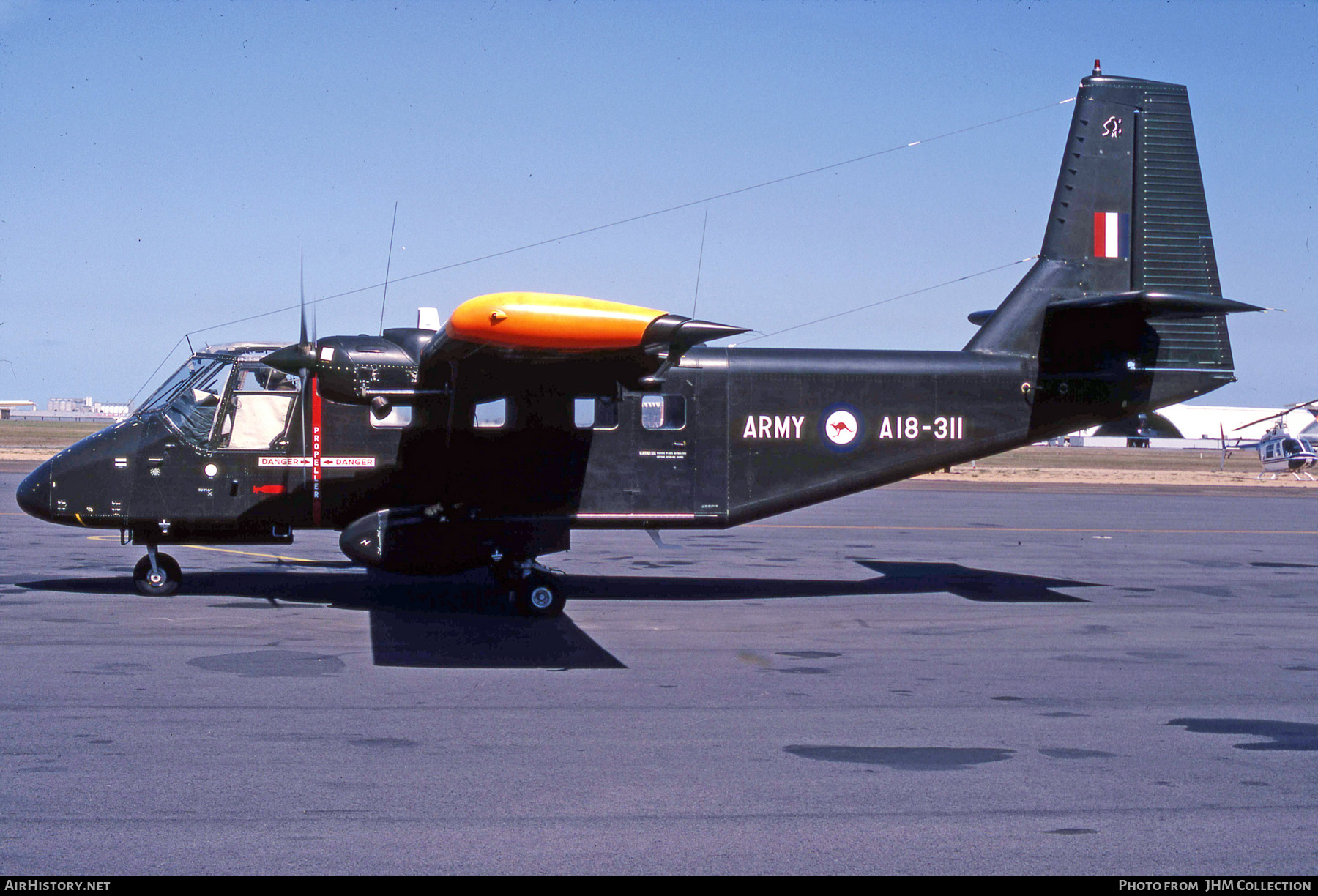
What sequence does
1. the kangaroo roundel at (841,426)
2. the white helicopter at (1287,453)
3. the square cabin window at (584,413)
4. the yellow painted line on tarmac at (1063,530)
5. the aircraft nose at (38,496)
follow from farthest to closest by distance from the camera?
A: the white helicopter at (1287,453) → the yellow painted line on tarmac at (1063,530) → the kangaroo roundel at (841,426) → the square cabin window at (584,413) → the aircraft nose at (38,496)

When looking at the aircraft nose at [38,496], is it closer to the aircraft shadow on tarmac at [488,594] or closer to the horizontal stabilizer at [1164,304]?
the aircraft shadow on tarmac at [488,594]

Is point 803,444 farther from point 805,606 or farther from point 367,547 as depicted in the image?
point 367,547

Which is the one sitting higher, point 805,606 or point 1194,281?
point 1194,281

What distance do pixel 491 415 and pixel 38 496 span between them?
5053 millimetres

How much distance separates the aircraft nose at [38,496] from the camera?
38.8 feet

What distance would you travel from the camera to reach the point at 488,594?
13359 millimetres

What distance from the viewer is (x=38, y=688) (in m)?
7.97

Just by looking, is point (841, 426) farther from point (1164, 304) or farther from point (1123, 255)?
point (1123, 255)

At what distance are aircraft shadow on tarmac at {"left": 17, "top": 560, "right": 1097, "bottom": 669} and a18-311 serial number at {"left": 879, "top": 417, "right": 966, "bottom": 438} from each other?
6.92 ft

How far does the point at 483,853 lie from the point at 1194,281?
1206 centimetres

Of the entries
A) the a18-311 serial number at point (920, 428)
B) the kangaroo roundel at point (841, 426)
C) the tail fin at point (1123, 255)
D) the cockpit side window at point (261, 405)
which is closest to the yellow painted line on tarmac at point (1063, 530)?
the tail fin at point (1123, 255)

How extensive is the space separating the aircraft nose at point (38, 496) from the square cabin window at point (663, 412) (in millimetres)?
6613

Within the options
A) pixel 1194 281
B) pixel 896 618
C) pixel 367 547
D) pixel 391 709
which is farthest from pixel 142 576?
pixel 1194 281

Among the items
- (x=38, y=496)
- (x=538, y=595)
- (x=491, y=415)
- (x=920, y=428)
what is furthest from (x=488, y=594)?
(x=920, y=428)
